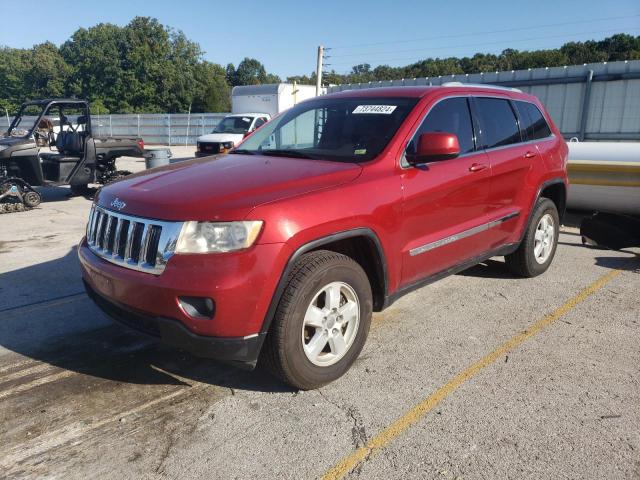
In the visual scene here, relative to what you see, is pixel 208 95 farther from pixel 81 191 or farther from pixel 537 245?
pixel 537 245

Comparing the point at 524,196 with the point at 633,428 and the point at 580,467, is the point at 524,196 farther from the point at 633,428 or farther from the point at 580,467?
the point at 580,467

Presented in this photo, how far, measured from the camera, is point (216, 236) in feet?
8.95

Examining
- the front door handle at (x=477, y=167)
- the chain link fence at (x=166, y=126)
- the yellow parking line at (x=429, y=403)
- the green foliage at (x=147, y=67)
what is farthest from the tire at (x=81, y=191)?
the green foliage at (x=147, y=67)

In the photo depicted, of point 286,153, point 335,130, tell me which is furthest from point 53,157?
point 335,130

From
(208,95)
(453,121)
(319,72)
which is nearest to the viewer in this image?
(453,121)

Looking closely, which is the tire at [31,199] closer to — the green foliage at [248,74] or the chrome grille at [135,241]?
the chrome grille at [135,241]

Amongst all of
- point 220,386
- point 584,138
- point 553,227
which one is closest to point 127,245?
point 220,386

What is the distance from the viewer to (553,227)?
5531 mm

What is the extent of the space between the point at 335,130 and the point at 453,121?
0.98 metres

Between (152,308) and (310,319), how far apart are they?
89 centimetres

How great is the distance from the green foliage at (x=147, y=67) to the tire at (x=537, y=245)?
6130cm

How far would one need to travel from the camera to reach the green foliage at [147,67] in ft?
217

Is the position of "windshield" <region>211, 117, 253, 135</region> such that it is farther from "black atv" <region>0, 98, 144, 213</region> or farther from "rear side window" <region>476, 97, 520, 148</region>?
"rear side window" <region>476, 97, 520, 148</region>

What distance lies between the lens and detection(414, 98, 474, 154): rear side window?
12.8 feet
